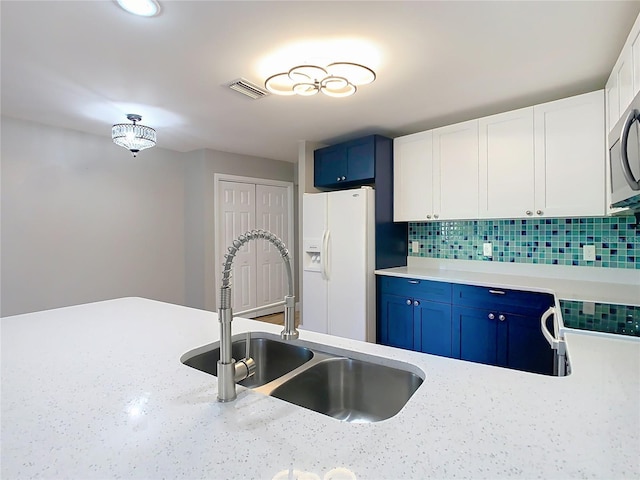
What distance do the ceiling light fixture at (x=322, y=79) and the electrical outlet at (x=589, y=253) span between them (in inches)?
A: 82.5

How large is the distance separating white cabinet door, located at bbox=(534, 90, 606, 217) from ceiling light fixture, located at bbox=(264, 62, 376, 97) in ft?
4.71

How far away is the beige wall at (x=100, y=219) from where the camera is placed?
10.1 feet

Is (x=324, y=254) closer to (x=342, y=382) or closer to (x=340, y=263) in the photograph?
(x=340, y=263)

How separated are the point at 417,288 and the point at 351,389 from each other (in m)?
1.97

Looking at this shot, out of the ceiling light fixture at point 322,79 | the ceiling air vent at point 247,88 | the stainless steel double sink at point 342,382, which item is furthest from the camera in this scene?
the ceiling air vent at point 247,88

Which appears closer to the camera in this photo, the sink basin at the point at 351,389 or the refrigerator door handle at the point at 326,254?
the sink basin at the point at 351,389

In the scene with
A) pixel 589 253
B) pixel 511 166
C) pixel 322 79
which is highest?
pixel 322 79

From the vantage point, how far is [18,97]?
254cm

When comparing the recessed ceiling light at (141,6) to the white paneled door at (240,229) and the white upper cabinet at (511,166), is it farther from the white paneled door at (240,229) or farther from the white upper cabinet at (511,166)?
the white paneled door at (240,229)

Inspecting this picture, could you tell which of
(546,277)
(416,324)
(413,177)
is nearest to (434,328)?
(416,324)

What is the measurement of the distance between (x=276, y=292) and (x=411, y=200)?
269cm

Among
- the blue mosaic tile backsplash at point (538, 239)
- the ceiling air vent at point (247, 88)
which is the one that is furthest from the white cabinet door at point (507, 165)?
the ceiling air vent at point (247, 88)

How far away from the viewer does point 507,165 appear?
2.68 meters

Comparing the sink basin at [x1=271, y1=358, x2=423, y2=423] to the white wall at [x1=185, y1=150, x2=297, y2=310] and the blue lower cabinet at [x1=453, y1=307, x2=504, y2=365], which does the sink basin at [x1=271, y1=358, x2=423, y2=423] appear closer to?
the blue lower cabinet at [x1=453, y1=307, x2=504, y2=365]
